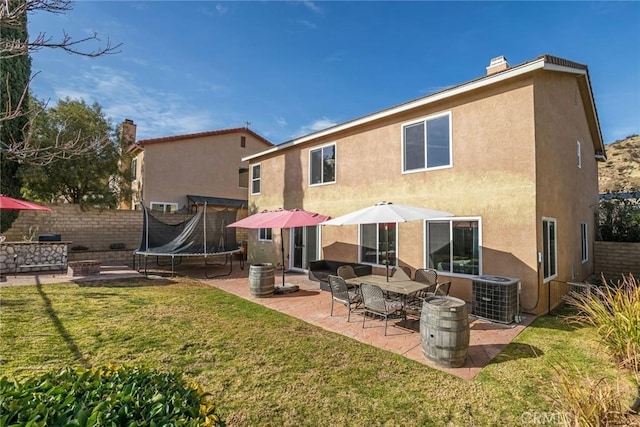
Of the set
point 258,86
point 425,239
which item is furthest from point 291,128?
point 425,239

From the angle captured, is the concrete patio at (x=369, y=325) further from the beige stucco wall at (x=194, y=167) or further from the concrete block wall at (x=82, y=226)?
the beige stucco wall at (x=194, y=167)

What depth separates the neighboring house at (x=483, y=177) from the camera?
7.50 metres

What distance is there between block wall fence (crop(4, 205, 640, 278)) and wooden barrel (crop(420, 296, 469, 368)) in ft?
38.1

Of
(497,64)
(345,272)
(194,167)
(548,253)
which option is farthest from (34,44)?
(194,167)

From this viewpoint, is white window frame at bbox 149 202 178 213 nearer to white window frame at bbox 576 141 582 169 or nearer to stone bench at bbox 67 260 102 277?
stone bench at bbox 67 260 102 277

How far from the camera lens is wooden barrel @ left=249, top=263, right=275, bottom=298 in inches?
369

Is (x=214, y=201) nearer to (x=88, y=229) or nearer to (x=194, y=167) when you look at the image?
(x=194, y=167)

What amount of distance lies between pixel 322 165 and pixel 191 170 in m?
13.1

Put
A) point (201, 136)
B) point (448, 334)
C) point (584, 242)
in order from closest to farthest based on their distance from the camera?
point (448, 334) < point (584, 242) < point (201, 136)

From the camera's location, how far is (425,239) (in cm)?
915

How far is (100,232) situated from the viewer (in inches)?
624

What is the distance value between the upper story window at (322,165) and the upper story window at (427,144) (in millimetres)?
3400

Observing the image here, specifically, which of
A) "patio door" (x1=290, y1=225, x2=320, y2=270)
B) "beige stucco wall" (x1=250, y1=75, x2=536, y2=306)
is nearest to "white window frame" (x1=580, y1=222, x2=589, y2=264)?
"beige stucco wall" (x1=250, y1=75, x2=536, y2=306)

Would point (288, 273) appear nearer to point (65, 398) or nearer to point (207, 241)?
point (207, 241)
